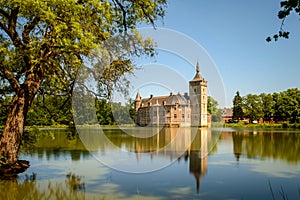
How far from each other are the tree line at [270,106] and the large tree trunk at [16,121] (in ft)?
171

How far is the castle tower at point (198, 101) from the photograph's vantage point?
162 feet

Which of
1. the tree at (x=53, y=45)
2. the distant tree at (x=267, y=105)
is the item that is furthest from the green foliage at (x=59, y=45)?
the distant tree at (x=267, y=105)

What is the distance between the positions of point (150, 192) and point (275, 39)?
428 centimetres

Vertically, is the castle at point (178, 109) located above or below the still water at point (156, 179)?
above

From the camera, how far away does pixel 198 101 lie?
51781 mm

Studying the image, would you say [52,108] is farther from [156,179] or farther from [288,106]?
[288,106]

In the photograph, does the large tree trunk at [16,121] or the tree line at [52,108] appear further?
the tree line at [52,108]

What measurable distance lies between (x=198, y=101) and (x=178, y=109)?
19.8 feet

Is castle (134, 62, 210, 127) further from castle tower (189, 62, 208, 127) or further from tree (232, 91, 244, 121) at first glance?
→ tree (232, 91, 244, 121)

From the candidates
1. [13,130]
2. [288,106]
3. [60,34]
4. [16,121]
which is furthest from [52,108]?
[288,106]

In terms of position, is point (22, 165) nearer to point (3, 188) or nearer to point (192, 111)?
point (3, 188)

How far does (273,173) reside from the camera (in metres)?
8.98

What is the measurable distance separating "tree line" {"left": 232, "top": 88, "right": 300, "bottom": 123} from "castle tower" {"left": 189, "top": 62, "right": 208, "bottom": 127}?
13597 mm

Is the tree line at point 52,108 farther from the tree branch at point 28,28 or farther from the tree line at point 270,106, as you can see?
the tree line at point 270,106
